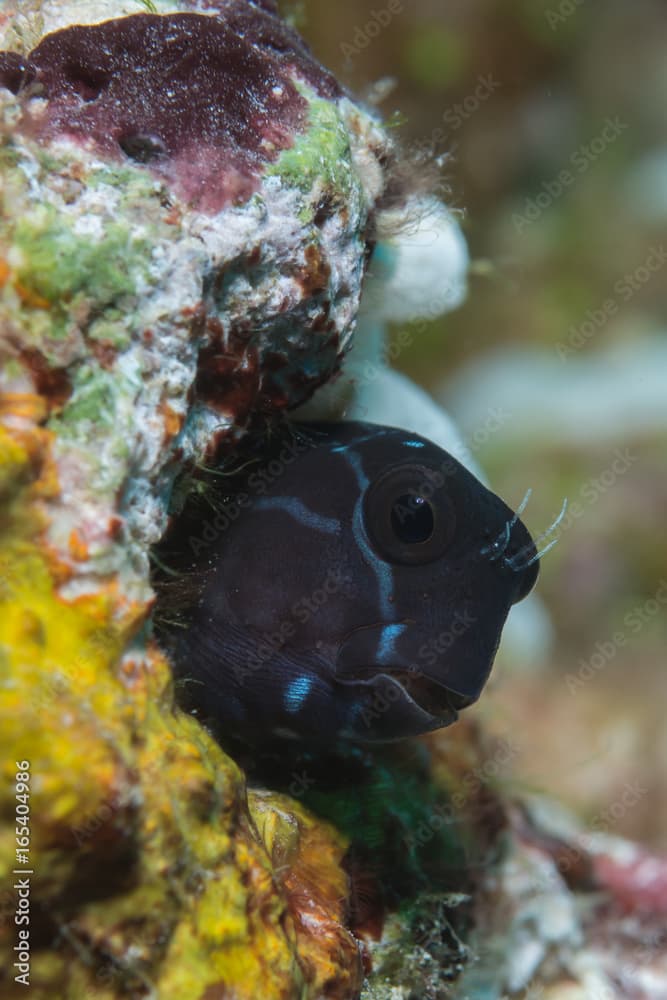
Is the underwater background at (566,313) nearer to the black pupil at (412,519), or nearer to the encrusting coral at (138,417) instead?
the black pupil at (412,519)

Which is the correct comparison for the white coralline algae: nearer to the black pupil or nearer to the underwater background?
the black pupil

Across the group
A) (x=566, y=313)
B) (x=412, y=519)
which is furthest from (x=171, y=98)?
(x=566, y=313)

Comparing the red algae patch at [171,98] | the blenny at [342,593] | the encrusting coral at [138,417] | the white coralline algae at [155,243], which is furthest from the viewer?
the blenny at [342,593]

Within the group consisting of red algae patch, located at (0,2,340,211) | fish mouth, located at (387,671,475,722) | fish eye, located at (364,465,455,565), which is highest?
red algae patch, located at (0,2,340,211)

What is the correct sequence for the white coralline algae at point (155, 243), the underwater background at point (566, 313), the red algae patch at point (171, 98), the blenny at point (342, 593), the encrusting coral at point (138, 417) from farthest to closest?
the underwater background at point (566, 313) → the blenny at point (342, 593) → the red algae patch at point (171, 98) → the white coralline algae at point (155, 243) → the encrusting coral at point (138, 417)

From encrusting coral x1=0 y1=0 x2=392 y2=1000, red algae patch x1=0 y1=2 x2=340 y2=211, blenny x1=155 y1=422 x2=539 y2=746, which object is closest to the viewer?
encrusting coral x1=0 y1=0 x2=392 y2=1000

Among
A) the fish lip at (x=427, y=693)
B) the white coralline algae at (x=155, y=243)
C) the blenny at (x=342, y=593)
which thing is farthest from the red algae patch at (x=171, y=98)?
the fish lip at (x=427, y=693)

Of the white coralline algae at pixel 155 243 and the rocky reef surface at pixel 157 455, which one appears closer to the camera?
the rocky reef surface at pixel 157 455

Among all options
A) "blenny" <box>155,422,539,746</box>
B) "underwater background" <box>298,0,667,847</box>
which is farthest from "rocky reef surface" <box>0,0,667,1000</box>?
"underwater background" <box>298,0,667,847</box>
